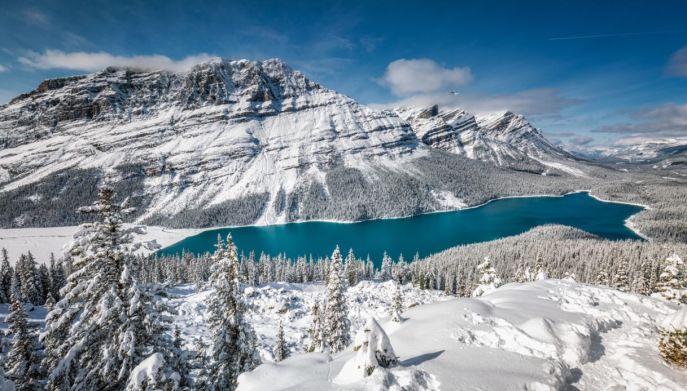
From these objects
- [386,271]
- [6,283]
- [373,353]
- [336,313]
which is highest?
[373,353]

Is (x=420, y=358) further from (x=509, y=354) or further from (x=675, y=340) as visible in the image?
(x=675, y=340)

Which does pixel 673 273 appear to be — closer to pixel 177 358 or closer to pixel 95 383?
pixel 177 358

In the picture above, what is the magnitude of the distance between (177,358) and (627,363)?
18892 millimetres

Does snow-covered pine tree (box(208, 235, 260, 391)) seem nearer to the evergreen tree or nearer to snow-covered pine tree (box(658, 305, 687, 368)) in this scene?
the evergreen tree

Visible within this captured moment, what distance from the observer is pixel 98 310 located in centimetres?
1234

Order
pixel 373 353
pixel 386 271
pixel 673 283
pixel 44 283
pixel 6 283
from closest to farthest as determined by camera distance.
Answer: pixel 373 353
pixel 673 283
pixel 6 283
pixel 44 283
pixel 386 271

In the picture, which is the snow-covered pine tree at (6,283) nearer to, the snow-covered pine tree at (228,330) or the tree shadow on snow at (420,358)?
the snow-covered pine tree at (228,330)

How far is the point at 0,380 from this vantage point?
934cm

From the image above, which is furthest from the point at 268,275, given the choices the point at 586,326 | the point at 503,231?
the point at 503,231

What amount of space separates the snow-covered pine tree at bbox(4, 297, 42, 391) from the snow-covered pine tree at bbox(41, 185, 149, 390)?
33.9ft

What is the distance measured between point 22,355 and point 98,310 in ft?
44.7

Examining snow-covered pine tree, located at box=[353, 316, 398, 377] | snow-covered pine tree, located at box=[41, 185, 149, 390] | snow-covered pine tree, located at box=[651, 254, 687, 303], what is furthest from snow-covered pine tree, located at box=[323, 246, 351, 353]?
snow-covered pine tree, located at box=[651, 254, 687, 303]

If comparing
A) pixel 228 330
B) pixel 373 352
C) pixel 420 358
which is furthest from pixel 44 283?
pixel 420 358

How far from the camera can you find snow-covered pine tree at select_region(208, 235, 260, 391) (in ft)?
64.7
